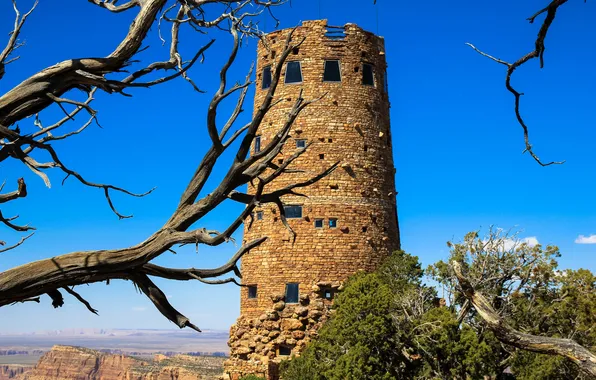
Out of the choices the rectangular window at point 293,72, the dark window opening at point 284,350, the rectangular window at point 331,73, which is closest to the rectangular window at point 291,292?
the dark window opening at point 284,350

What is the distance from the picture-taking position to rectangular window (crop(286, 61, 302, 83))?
37.5 meters

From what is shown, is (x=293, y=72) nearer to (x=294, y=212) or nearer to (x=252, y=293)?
(x=294, y=212)

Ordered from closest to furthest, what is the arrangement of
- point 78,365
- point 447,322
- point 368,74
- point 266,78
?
point 447,322 → point 266,78 → point 368,74 → point 78,365

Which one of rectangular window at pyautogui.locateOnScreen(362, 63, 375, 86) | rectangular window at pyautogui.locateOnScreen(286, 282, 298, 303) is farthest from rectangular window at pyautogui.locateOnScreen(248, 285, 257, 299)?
rectangular window at pyautogui.locateOnScreen(362, 63, 375, 86)

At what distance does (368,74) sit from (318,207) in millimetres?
6872

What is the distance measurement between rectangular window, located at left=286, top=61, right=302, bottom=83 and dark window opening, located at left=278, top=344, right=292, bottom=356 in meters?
11.8

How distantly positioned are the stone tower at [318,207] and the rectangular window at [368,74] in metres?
0.06

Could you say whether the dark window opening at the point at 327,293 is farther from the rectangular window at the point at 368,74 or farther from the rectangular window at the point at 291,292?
the rectangular window at the point at 368,74

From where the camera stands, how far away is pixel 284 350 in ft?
119

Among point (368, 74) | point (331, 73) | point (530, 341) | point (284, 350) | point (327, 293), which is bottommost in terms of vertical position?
point (530, 341)

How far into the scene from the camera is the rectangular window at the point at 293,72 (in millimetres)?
37500

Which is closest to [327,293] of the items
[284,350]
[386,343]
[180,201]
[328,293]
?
[328,293]

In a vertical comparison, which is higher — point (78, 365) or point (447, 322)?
point (78, 365)

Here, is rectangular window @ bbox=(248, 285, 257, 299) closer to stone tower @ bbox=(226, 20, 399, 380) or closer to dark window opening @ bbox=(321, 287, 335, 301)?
stone tower @ bbox=(226, 20, 399, 380)
